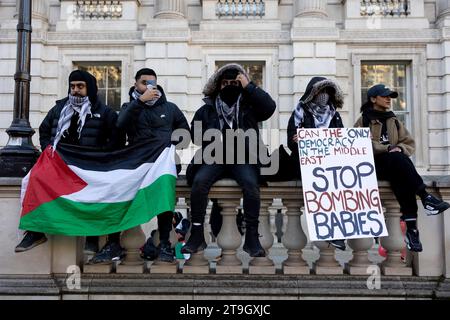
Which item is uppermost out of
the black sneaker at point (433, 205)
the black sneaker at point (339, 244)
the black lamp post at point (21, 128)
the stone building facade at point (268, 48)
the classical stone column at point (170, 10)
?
the classical stone column at point (170, 10)

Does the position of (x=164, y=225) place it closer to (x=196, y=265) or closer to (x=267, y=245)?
(x=196, y=265)

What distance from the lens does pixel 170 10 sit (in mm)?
11734

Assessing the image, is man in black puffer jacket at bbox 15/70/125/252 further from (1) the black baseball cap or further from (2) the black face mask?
(1) the black baseball cap

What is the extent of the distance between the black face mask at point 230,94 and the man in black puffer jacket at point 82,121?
3.67 feet

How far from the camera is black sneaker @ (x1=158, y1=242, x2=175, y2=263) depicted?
4.05 metres

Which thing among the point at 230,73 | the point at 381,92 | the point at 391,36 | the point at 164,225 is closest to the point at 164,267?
the point at 164,225

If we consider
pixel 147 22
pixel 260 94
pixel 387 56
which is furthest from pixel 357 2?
pixel 260 94

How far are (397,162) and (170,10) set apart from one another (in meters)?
9.32

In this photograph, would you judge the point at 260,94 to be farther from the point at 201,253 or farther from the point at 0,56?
the point at 0,56

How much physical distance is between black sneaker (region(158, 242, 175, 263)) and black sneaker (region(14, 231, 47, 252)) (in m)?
1.11

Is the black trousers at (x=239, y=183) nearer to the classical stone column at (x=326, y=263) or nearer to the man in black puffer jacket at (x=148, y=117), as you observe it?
the man in black puffer jacket at (x=148, y=117)

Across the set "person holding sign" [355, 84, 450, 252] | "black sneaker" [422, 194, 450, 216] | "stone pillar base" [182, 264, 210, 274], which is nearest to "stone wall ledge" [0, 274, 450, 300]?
"stone pillar base" [182, 264, 210, 274]

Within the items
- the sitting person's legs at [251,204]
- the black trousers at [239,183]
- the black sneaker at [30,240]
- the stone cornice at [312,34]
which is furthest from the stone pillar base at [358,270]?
the stone cornice at [312,34]

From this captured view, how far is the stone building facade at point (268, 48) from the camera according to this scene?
11641 millimetres
